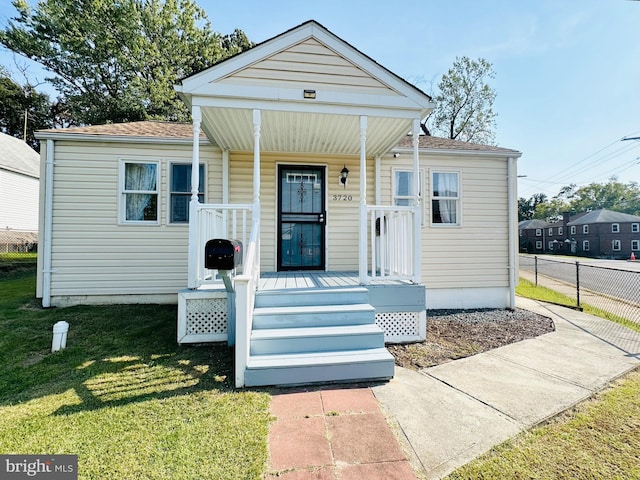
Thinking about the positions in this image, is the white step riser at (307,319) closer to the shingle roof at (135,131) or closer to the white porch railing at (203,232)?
the white porch railing at (203,232)

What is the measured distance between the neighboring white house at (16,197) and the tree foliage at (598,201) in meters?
65.2

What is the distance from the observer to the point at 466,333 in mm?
4535

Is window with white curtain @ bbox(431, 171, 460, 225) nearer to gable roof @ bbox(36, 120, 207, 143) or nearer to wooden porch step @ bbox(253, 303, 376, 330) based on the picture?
wooden porch step @ bbox(253, 303, 376, 330)

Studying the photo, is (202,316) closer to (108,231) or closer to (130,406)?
(130,406)

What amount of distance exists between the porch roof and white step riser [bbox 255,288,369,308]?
98.5 inches

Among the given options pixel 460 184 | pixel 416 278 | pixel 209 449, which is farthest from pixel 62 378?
pixel 460 184

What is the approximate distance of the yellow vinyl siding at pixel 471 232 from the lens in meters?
6.09

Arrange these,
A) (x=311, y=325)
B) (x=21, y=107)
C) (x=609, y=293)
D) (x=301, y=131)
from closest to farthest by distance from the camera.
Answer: (x=311, y=325) < (x=301, y=131) < (x=609, y=293) < (x=21, y=107)

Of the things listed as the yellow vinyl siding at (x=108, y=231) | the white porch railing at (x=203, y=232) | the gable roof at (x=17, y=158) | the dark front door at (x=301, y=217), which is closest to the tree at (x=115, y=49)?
the gable roof at (x=17, y=158)

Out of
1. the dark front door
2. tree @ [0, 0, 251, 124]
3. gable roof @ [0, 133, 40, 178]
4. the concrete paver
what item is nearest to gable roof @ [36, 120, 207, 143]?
the dark front door

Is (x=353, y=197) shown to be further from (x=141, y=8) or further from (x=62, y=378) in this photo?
(x=141, y=8)

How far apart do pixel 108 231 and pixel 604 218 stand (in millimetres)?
46134

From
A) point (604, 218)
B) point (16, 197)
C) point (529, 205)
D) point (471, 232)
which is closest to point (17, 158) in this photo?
point (16, 197)

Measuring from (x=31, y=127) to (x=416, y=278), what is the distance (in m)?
29.4
